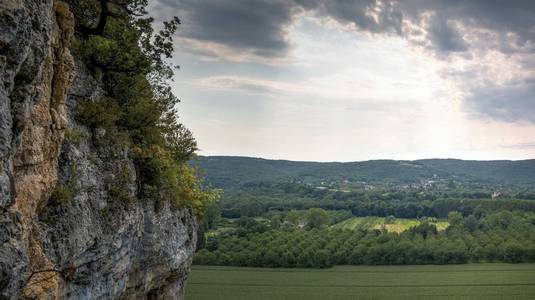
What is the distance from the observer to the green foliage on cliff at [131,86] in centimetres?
1465

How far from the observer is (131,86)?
54.4ft

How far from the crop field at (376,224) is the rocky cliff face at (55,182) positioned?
98231 millimetres

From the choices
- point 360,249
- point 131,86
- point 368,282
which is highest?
point 131,86

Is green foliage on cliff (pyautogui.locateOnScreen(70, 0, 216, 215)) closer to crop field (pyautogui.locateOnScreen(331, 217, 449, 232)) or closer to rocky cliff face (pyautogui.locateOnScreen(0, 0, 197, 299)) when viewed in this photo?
rocky cliff face (pyautogui.locateOnScreen(0, 0, 197, 299))

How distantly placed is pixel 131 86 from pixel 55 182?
20.9 feet

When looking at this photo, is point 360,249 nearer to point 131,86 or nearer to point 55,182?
point 131,86

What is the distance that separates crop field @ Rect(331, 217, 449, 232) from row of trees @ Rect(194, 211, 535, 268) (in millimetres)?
23034

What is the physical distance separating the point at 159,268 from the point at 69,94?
8.80 m

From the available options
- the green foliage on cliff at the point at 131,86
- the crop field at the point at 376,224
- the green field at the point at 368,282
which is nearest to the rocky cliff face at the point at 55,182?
the green foliage on cliff at the point at 131,86

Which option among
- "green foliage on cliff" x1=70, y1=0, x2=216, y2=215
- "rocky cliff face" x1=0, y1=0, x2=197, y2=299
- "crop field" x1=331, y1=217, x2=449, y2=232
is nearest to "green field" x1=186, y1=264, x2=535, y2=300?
"green foliage on cliff" x1=70, y1=0, x2=216, y2=215

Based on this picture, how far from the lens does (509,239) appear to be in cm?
7850

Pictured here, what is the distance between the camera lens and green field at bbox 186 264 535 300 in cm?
5128

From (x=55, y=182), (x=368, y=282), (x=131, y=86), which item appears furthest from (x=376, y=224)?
(x=55, y=182)

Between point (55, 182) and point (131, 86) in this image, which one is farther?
point (131, 86)
